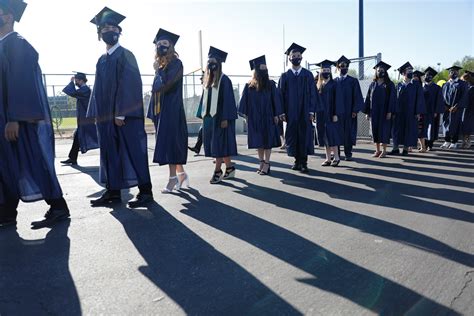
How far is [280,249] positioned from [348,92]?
228 inches

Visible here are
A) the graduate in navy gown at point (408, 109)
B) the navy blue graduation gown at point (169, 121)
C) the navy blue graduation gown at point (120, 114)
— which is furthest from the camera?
the graduate in navy gown at point (408, 109)

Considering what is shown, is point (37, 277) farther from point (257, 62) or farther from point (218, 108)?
point (257, 62)

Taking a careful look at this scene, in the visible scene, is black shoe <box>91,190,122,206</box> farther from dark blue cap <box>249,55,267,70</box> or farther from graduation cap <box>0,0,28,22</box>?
dark blue cap <box>249,55,267,70</box>

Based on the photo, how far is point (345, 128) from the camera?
29.2ft

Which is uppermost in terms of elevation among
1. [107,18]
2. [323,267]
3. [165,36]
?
[107,18]

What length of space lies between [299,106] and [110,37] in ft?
12.5

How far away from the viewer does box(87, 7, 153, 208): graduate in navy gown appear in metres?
→ 4.96

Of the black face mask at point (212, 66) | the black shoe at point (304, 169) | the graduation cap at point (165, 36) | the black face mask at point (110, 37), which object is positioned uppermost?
the graduation cap at point (165, 36)

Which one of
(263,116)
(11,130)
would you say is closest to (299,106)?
(263,116)

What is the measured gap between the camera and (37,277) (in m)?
3.12

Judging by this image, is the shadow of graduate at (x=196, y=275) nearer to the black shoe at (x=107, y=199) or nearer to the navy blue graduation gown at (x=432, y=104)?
the black shoe at (x=107, y=199)

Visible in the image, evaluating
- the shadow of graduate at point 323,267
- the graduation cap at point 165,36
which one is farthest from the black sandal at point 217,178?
the graduation cap at point 165,36

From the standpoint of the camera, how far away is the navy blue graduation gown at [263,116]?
754cm

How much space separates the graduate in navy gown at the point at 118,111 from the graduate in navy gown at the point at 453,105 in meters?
9.51
